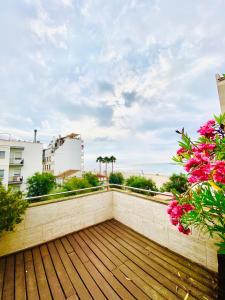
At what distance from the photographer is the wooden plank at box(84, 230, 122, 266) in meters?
1.95

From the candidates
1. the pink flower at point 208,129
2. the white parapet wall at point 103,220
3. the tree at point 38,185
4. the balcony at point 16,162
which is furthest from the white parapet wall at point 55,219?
the balcony at point 16,162

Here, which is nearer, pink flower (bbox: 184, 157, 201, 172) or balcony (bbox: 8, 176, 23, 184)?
pink flower (bbox: 184, 157, 201, 172)

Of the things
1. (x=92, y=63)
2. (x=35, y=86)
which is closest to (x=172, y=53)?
(x=92, y=63)

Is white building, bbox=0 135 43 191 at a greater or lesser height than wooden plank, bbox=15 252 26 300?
greater

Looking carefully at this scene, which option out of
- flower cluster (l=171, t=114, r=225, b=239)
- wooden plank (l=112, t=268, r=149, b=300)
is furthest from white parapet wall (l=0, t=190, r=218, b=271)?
flower cluster (l=171, t=114, r=225, b=239)

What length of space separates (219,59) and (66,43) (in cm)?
420

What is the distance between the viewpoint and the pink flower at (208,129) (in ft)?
3.84

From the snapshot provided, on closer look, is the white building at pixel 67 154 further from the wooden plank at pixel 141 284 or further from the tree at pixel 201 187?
the tree at pixel 201 187

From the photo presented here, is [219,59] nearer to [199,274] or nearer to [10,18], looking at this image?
[199,274]

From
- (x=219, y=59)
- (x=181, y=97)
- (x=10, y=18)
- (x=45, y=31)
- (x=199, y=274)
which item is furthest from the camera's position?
(x=181, y=97)

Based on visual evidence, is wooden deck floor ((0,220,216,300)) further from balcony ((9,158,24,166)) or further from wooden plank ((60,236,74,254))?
balcony ((9,158,24,166))

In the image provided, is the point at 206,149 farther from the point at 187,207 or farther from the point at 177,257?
the point at 177,257

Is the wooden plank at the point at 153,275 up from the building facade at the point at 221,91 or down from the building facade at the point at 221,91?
down

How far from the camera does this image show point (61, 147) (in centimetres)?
2275
